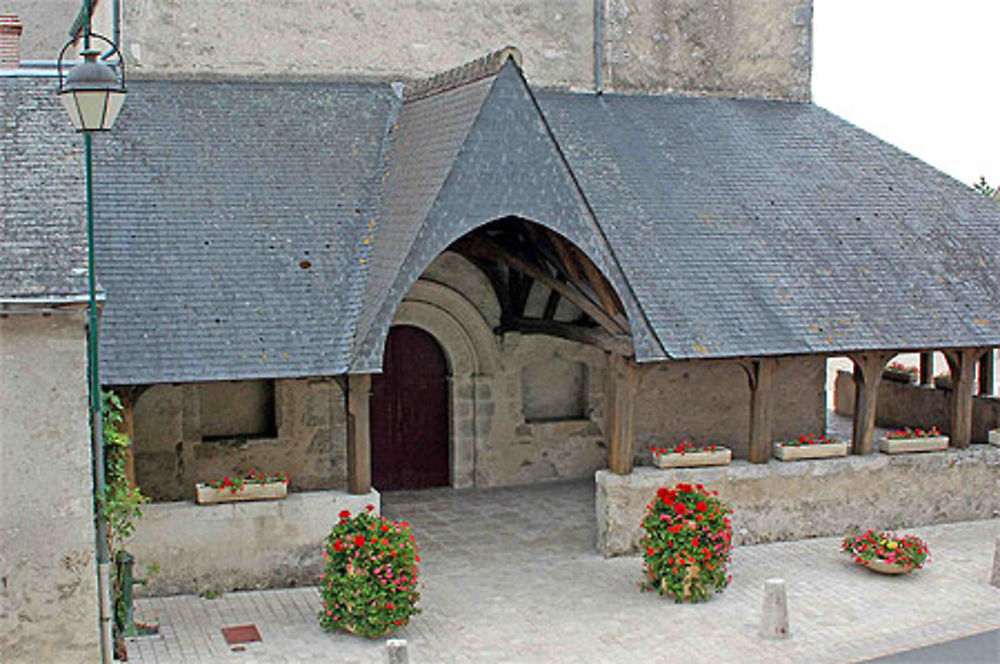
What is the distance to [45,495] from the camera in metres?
9.18

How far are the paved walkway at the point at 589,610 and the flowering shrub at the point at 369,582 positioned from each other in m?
0.17

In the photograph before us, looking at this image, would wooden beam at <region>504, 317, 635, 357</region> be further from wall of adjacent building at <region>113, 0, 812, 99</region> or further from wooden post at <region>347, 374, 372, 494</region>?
wall of adjacent building at <region>113, 0, 812, 99</region>

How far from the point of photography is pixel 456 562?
12.7 meters

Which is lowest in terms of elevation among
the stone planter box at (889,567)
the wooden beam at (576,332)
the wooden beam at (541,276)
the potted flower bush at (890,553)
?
the stone planter box at (889,567)

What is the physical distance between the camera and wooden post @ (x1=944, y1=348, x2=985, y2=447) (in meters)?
14.3

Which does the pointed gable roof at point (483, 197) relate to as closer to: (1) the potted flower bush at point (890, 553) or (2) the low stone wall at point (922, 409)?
(1) the potted flower bush at point (890, 553)

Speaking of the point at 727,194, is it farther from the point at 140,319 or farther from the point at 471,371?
the point at 140,319

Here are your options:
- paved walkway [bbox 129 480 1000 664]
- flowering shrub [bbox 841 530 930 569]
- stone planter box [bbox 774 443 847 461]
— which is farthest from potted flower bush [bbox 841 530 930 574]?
stone planter box [bbox 774 443 847 461]

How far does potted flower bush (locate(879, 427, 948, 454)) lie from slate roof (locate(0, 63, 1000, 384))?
49.0 inches

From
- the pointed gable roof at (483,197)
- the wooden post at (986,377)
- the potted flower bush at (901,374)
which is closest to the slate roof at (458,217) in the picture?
the pointed gable roof at (483,197)

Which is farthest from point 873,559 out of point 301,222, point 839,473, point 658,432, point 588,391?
point 301,222

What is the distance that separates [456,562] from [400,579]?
227cm

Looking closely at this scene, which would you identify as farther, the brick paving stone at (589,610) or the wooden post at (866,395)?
the wooden post at (866,395)

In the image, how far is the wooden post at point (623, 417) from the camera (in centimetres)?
1271
